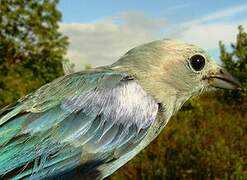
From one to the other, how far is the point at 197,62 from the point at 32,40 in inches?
606

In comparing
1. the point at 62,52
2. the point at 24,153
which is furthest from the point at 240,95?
the point at 24,153

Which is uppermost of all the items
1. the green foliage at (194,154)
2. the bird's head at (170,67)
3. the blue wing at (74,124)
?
the bird's head at (170,67)

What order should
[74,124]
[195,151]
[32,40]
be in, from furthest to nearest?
[32,40], [195,151], [74,124]

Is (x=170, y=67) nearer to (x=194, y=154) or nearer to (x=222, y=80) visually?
(x=222, y=80)

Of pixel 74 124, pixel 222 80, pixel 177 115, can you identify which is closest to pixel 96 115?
pixel 74 124

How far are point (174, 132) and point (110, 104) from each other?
25.3 feet

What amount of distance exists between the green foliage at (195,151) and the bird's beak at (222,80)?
15.6 feet

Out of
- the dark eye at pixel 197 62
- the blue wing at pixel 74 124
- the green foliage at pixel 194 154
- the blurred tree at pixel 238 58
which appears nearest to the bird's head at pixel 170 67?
the dark eye at pixel 197 62

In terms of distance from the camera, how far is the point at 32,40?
19.1 m

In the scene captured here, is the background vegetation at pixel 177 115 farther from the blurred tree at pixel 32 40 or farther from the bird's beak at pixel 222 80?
the bird's beak at pixel 222 80

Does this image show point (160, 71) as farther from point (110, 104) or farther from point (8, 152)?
point (8, 152)

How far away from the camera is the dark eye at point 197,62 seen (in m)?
4.21

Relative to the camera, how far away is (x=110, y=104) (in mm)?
3777

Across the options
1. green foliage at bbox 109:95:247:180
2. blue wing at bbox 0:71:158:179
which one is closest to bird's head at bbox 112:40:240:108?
blue wing at bbox 0:71:158:179
